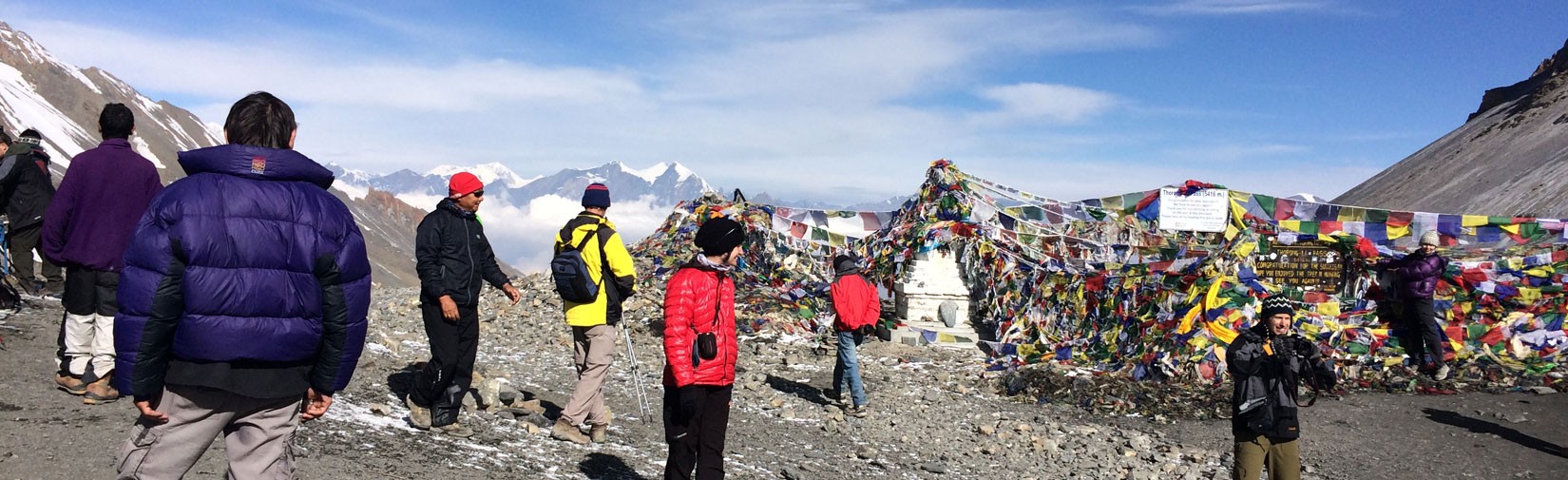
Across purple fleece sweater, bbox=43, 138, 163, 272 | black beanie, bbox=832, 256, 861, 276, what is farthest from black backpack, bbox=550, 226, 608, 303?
black beanie, bbox=832, 256, 861, 276

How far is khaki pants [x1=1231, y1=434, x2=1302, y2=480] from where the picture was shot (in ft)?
17.3

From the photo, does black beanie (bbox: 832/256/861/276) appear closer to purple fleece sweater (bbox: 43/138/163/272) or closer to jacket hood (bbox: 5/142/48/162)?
purple fleece sweater (bbox: 43/138/163/272)

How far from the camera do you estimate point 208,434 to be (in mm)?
3160

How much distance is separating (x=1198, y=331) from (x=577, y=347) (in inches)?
298

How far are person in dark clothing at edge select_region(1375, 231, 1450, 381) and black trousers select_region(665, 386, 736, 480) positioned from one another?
9689 millimetres

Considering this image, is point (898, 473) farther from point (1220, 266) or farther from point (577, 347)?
point (1220, 266)

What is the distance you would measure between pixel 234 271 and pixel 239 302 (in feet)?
0.31

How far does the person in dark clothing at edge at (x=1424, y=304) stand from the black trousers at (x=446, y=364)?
33.4 feet

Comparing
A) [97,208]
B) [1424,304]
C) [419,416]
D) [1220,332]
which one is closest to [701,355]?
[419,416]

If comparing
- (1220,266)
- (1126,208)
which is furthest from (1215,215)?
(1220,266)

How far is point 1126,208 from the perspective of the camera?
17.7 metres

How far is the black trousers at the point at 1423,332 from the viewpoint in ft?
36.7

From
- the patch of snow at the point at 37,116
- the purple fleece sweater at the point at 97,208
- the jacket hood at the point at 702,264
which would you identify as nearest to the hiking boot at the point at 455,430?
the purple fleece sweater at the point at 97,208

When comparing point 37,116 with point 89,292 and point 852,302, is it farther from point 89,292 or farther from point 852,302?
point 852,302
